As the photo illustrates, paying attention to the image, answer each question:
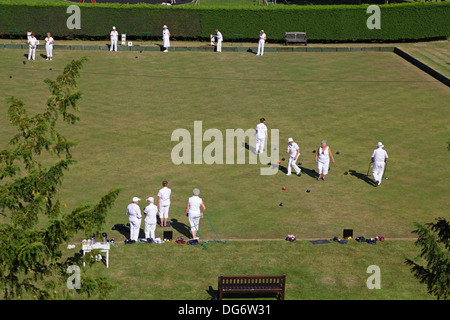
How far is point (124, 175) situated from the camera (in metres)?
23.7

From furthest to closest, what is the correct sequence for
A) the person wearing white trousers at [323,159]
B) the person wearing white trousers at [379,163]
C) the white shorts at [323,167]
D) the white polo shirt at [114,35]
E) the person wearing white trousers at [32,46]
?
1. the white polo shirt at [114,35]
2. the person wearing white trousers at [32,46]
3. the white shorts at [323,167]
4. the person wearing white trousers at [323,159]
5. the person wearing white trousers at [379,163]

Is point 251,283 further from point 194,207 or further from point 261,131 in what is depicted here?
point 261,131

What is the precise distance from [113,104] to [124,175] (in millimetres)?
8467

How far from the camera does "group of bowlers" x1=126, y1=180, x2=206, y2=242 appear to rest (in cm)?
1877

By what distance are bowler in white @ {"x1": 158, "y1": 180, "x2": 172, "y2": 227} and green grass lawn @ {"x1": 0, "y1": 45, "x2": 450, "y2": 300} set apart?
0.77 meters

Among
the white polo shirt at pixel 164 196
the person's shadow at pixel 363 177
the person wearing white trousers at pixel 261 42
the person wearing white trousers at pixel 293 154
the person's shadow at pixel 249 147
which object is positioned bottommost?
the white polo shirt at pixel 164 196

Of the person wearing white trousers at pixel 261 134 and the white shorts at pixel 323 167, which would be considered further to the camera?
the person wearing white trousers at pixel 261 134

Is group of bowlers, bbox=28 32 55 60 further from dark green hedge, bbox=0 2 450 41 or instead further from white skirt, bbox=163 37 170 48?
white skirt, bbox=163 37 170 48

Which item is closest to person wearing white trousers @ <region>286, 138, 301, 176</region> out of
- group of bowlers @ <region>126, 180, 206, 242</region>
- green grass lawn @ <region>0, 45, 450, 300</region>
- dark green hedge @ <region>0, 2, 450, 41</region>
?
green grass lawn @ <region>0, 45, 450, 300</region>

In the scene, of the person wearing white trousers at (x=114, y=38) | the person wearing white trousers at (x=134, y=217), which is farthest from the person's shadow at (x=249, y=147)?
the person wearing white trousers at (x=114, y=38)

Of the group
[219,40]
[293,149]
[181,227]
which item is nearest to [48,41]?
[219,40]

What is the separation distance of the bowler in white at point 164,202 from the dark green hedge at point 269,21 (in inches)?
943

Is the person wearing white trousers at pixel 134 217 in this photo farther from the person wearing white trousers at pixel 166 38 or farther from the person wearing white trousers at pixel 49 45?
the person wearing white trousers at pixel 166 38

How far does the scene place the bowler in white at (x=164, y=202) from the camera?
65.3 ft
